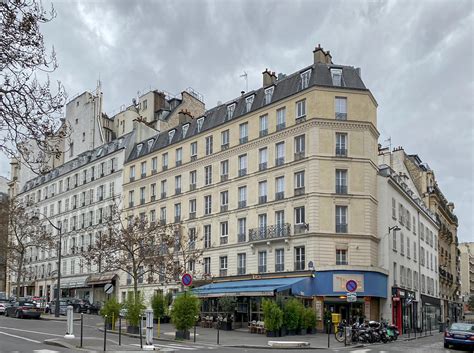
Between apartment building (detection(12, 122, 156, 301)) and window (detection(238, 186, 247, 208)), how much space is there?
16.2m

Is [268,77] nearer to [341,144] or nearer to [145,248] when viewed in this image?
[341,144]

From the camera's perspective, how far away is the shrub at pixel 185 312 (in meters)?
27.0

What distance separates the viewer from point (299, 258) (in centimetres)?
4122

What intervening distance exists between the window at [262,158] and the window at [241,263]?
6.59m

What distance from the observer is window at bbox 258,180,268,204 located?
4469 cm

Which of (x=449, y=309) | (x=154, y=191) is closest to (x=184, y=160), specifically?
(x=154, y=191)

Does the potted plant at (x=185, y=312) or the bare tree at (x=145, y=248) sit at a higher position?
the bare tree at (x=145, y=248)

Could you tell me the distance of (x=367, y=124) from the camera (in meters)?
42.1

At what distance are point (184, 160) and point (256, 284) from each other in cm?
1602

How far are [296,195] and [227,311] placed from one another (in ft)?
30.1

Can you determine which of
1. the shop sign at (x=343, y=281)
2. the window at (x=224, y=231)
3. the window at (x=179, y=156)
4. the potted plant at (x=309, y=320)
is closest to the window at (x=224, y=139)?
the window at (x=179, y=156)

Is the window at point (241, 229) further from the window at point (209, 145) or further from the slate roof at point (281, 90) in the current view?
the slate roof at point (281, 90)

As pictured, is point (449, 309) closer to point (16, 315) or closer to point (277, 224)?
point (277, 224)

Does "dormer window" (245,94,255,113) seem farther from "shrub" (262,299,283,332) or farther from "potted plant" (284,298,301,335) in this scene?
"shrub" (262,299,283,332)
